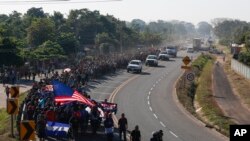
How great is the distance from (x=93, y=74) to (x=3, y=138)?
99.0ft

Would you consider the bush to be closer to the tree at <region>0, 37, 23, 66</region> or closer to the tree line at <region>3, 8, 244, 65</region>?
the tree line at <region>3, 8, 244, 65</region>

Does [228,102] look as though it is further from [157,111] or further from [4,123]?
[4,123]

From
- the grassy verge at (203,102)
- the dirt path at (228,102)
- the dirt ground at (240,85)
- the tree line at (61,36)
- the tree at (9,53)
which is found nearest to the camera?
the grassy verge at (203,102)

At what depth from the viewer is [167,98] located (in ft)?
149

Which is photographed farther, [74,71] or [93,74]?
[93,74]

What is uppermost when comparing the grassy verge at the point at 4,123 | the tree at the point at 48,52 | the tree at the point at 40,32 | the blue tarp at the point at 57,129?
the tree at the point at 40,32

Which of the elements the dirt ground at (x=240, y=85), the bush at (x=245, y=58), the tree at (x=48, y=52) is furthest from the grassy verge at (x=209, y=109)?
the tree at (x=48, y=52)

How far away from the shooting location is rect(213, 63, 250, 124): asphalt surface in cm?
4315

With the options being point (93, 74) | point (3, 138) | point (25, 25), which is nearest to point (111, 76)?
point (93, 74)

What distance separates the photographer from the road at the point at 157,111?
1179 inches

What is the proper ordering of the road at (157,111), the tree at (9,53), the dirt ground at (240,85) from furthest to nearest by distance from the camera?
the dirt ground at (240,85) < the tree at (9,53) < the road at (157,111)

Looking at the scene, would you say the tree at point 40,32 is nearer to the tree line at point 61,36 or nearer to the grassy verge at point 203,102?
the tree line at point 61,36

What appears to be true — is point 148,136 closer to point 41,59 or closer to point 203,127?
point 203,127

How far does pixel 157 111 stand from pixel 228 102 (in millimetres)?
15807
